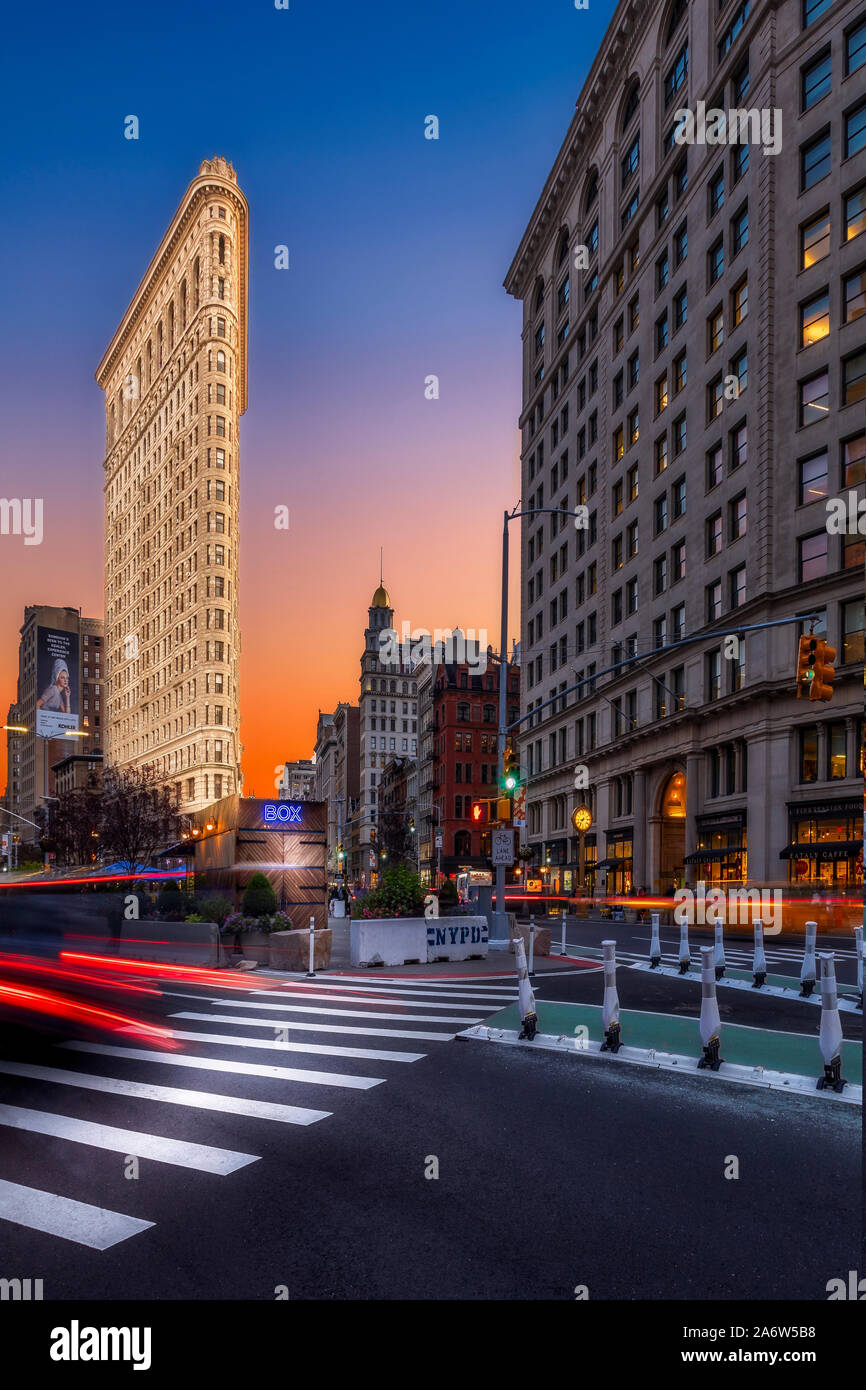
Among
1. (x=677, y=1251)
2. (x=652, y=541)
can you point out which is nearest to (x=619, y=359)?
(x=652, y=541)

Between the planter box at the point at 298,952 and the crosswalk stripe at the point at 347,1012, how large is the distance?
4577mm

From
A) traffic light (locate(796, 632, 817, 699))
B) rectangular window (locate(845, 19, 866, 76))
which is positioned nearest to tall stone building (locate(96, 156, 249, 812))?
rectangular window (locate(845, 19, 866, 76))

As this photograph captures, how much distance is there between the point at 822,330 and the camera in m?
35.4

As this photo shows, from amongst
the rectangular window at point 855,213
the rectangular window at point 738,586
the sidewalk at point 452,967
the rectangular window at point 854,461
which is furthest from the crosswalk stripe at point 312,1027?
the rectangular window at point 855,213

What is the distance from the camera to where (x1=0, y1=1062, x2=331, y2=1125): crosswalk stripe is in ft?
25.1

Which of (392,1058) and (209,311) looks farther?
(209,311)

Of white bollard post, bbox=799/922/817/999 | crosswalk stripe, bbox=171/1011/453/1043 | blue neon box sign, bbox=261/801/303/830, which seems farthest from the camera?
blue neon box sign, bbox=261/801/303/830

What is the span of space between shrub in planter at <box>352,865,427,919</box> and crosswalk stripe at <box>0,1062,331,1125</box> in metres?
11.5

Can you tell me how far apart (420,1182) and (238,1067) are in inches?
158

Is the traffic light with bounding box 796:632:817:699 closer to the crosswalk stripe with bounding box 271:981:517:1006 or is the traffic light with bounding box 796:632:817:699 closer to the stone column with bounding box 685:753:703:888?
the crosswalk stripe with bounding box 271:981:517:1006

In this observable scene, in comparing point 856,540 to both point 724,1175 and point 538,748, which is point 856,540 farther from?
point 538,748

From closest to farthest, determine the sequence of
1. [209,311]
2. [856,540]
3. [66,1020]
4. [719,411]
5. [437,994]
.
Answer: [66,1020] < [437,994] < [856,540] < [719,411] < [209,311]

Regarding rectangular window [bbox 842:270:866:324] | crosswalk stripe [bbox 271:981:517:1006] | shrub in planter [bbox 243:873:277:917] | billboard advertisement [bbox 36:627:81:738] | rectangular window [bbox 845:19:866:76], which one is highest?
rectangular window [bbox 845:19:866:76]

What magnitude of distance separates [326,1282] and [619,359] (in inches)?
2268
